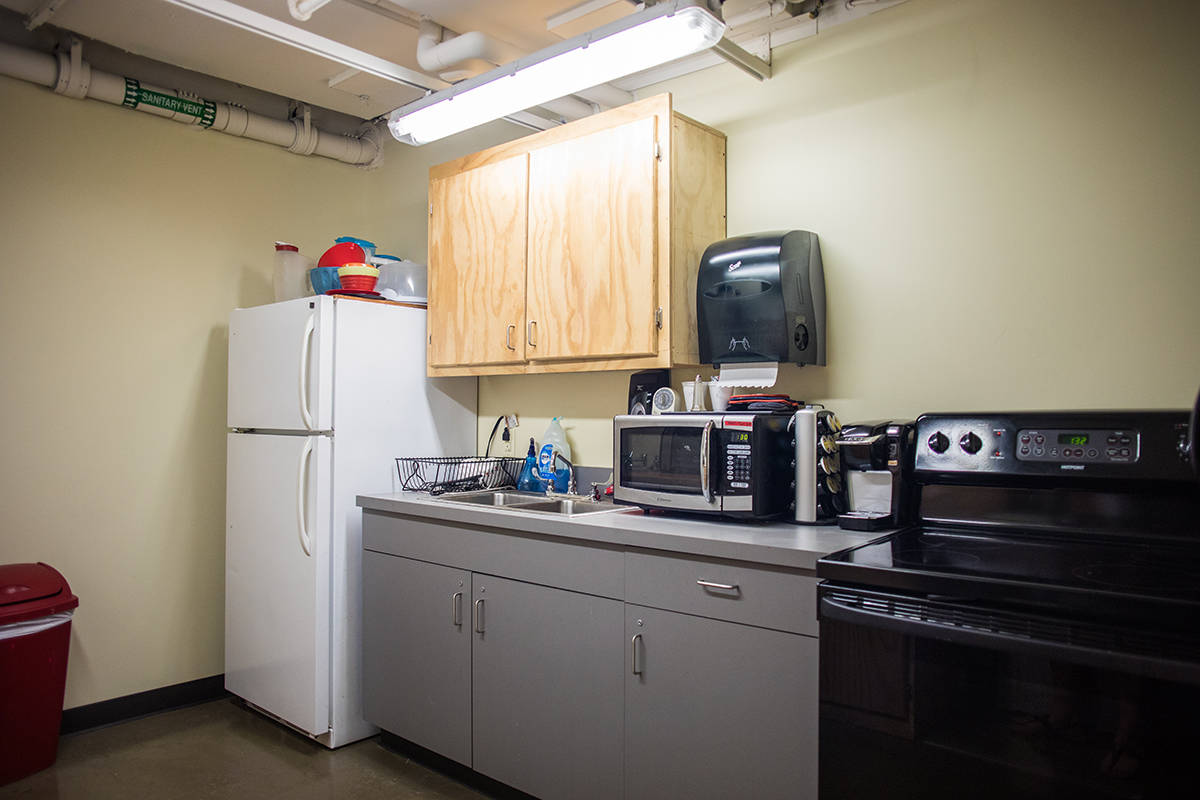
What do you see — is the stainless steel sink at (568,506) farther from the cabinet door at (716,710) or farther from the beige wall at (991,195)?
the beige wall at (991,195)

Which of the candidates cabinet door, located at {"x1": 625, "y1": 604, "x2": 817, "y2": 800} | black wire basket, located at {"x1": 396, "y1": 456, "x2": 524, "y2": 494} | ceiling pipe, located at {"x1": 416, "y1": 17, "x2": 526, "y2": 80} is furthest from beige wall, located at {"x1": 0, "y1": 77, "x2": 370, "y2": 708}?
cabinet door, located at {"x1": 625, "y1": 604, "x2": 817, "y2": 800}

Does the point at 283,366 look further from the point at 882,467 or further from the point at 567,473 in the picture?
the point at 882,467

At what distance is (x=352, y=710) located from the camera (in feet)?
9.76

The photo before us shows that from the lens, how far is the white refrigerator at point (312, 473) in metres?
2.94

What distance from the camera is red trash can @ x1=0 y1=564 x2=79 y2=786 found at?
2.67m

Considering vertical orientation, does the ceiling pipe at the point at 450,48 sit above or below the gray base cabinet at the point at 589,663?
above

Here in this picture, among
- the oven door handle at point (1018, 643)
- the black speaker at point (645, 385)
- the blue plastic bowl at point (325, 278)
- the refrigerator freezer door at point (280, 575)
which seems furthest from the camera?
the blue plastic bowl at point (325, 278)

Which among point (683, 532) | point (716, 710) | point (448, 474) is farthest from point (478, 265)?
point (716, 710)

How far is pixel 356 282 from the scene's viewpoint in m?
3.15

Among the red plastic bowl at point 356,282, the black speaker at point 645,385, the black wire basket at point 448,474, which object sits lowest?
the black wire basket at point 448,474

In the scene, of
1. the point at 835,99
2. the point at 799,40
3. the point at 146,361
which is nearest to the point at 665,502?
the point at 835,99

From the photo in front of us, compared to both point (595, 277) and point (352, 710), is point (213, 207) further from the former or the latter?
point (352, 710)

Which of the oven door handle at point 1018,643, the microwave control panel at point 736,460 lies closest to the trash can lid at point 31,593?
the microwave control panel at point 736,460

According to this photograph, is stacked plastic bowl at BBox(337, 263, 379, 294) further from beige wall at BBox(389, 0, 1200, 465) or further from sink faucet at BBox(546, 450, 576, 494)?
beige wall at BBox(389, 0, 1200, 465)
